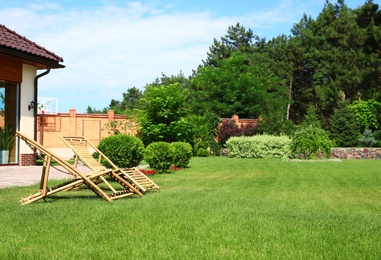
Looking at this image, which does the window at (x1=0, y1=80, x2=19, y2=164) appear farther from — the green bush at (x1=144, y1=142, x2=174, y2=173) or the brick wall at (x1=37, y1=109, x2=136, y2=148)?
the brick wall at (x1=37, y1=109, x2=136, y2=148)

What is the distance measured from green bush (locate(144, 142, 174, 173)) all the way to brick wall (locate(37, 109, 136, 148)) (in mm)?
13734

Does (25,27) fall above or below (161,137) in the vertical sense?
above

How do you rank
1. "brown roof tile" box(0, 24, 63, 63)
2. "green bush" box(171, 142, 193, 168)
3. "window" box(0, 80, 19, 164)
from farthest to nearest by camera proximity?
"green bush" box(171, 142, 193, 168) → "window" box(0, 80, 19, 164) → "brown roof tile" box(0, 24, 63, 63)

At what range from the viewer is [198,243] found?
4316 mm

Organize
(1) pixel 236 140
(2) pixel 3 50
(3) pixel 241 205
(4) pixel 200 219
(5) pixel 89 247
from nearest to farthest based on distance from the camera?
(5) pixel 89 247
(4) pixel 200 219
(3) pixel 241 205
(2) pixel 3 50
(1) pixel 236 140

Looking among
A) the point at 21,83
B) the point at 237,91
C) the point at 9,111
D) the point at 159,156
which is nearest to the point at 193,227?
the point at 159,156

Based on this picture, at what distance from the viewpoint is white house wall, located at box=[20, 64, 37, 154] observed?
14.6m

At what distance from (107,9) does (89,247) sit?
10428mm

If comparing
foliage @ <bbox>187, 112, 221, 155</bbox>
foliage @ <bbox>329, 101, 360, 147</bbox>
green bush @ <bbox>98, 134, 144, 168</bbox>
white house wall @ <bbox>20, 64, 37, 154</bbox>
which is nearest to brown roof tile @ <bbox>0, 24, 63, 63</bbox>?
white house wall @ <bbox>20, 64, 37, 154</bbox>

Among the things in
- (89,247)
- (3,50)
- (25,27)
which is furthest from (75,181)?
(25,27)

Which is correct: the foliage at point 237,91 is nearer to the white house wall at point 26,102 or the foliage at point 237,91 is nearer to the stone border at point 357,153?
the stone border at point 357,153

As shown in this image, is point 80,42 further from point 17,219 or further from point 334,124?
point 334,124

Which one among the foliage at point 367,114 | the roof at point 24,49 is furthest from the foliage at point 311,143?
the foliage at point 367,114

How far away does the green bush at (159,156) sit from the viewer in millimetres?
13406
